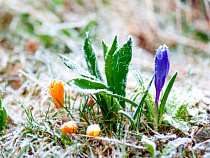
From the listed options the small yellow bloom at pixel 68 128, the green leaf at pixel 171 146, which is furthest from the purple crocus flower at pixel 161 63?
the small yellow bloom at pixel 68 128

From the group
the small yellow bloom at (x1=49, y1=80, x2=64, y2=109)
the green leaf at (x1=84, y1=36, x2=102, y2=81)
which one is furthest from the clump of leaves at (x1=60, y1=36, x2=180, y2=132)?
the small yellow bloom at (x1=49, y1=80, x2=64, y2=109)

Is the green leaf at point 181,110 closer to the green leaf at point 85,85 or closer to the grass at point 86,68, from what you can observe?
the grass at point 86,68

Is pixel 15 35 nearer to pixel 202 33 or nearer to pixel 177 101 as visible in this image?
pixel 177 101

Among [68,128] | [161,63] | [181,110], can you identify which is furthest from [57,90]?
[181,110]

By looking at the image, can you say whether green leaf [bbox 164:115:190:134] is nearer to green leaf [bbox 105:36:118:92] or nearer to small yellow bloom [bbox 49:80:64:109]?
green leaf [bbox 105:36:118:92]

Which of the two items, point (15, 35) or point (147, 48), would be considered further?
point (147, 48)

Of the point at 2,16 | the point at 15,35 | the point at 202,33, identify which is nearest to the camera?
the point at 15,35

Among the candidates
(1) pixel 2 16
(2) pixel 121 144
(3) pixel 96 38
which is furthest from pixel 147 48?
(2) pixel 121 144
